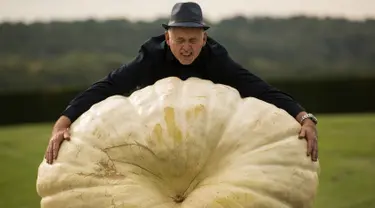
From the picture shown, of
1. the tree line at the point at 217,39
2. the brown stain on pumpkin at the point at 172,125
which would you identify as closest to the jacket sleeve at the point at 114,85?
the brown stain on pumpkin at the point at 172,125

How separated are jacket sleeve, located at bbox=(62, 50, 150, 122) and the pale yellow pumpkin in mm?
164

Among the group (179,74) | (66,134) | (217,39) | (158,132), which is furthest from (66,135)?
(217,39)

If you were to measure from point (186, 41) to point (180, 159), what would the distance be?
1.19 feet

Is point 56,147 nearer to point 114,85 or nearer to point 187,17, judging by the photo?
point 114,85

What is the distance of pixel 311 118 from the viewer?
1493 millimetres

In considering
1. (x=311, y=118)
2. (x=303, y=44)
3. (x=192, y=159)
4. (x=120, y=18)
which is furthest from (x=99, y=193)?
(x=303, y=44)

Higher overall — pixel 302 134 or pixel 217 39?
pixel 302 134

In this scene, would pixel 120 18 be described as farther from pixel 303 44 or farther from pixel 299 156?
pixel 299 156

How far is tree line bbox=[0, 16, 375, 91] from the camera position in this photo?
6539mm

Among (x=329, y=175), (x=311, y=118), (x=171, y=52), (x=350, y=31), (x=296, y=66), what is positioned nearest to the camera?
(x=311, y=118)

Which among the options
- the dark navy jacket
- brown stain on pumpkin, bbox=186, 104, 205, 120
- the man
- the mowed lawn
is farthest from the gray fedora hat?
the mowed lawn

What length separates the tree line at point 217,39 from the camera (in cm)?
654

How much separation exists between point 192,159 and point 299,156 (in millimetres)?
243

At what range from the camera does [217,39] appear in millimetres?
6875
